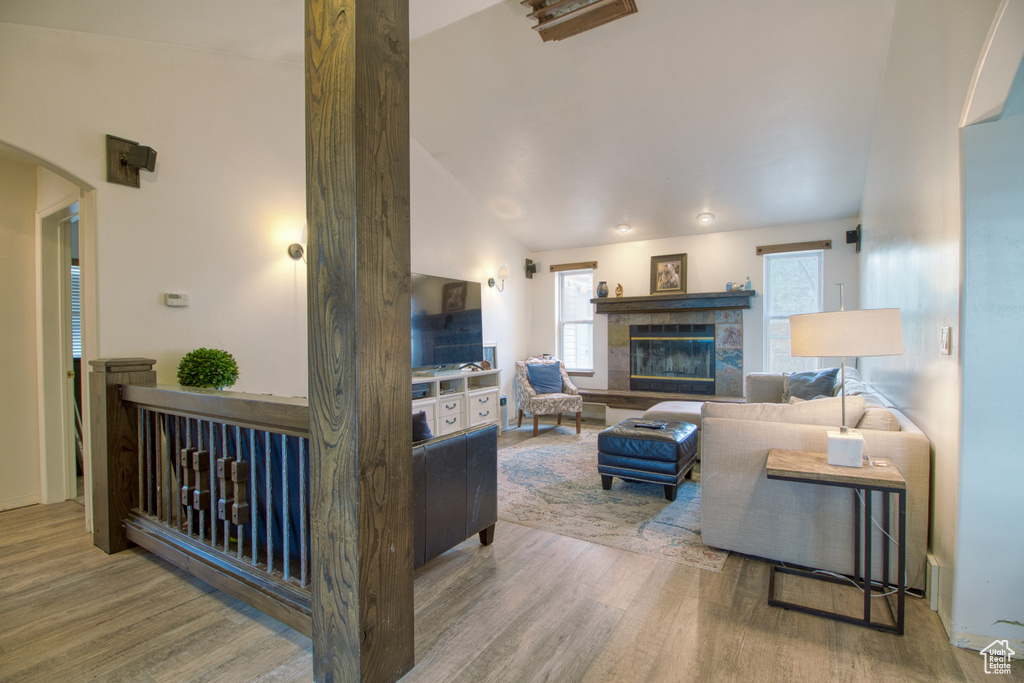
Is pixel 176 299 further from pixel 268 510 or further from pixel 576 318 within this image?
pixel 576 318

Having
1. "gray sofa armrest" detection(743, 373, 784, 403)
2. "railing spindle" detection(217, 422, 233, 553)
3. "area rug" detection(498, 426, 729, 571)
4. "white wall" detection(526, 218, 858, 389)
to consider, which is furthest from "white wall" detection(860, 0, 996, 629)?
"railing spindle" detection(217, 422, 233, 553)

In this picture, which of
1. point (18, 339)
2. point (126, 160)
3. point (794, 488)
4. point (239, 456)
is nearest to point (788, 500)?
point (794, 488)

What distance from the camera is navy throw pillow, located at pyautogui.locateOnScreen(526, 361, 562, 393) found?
5.75 metres

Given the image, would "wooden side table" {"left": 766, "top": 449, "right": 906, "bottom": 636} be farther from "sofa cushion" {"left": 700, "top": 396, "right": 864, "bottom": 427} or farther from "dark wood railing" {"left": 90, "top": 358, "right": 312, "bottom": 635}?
"dark wood railing" {"left": 90, "top": 358, "right": 312, "bottom": 635}

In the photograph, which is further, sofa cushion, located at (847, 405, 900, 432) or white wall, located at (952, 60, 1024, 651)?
sofa cushion, located at (847, 405, 900, 432)

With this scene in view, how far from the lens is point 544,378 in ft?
19.0

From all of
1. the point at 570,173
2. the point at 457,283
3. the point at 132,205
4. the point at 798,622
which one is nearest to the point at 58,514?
the point at 132,205

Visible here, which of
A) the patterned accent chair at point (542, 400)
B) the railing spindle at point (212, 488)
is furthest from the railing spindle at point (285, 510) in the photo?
the patterned accent chair at point (542, 400)

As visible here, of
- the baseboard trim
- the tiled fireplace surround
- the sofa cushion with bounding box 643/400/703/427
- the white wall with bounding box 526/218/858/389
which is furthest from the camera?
the tiled fireplace surround

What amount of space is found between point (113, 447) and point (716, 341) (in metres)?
5.57

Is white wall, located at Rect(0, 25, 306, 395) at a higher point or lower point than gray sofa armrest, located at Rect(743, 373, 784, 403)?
higher

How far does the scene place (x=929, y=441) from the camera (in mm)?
2084

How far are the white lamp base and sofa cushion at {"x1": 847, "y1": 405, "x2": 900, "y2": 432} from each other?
350 mm

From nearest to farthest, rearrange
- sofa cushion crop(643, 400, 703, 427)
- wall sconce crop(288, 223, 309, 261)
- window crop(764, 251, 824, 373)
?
wall sconce crop(288, 223, 309, 261)
sofa cushion crop(643, 400, 703, 427)
window crop(764, 251, 824, 373)
